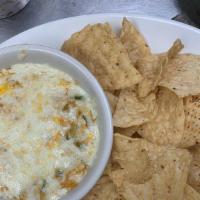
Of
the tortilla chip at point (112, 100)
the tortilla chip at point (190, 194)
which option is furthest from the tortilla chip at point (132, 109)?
the tortilla chip at point (190, 194)

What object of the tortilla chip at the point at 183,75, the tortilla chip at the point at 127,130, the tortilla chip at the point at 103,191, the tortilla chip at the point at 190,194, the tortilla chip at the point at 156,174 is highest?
the tortilla chip at the point at 183,75

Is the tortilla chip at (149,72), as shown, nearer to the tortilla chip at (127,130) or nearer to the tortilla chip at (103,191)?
the tortilla chip at (127,130)

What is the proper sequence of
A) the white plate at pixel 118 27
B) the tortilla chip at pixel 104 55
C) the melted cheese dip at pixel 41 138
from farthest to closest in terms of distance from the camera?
the white plate at pixel 118 27 < the tortilla chip at pixel 104 55 < the melted cheese dip at pixel 41 138

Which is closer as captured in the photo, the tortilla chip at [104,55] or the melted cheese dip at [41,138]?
the melted cheese dip at [41,138]

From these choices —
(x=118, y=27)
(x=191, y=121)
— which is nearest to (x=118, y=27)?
(x=118, y=27)

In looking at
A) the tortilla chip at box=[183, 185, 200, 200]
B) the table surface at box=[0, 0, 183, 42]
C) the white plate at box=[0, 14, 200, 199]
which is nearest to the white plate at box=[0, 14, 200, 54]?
the white plate at box=[0, 14, 200, 199]

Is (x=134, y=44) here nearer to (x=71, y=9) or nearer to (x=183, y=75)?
(x=183, y=75)

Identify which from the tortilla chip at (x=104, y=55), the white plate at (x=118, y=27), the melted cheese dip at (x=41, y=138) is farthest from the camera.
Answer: the white plate at (x=118, y=27)
